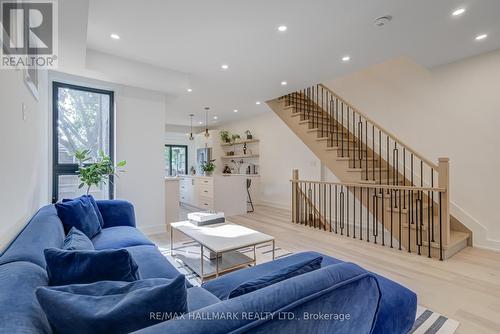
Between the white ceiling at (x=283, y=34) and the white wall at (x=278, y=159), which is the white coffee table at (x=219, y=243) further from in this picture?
the white wall at (x=278, y=159)

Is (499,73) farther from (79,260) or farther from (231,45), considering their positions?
(79,260)

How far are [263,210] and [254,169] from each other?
1.73 m

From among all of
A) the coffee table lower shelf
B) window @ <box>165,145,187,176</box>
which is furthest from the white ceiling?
window @ <box>165,145,187,176</box>

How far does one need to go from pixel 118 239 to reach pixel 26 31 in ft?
6.11

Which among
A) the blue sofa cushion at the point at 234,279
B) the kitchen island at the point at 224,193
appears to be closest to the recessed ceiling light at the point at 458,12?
the blue sofa cushion at the point at 234,279

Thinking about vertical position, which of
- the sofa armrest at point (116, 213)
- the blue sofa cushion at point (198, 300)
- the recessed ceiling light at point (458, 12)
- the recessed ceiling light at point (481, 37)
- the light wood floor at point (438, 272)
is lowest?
the light wood floor at point (438, 272)

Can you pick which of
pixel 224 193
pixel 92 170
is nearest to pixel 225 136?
pixel 224 193

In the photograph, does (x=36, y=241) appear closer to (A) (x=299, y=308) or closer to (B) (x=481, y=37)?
(A) (x=299, y=308)

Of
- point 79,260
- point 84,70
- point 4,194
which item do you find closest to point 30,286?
point 79,260

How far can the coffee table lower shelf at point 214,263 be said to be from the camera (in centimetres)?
251

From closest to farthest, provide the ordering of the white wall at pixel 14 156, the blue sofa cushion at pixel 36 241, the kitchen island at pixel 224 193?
the blue sofa cushion at pixel 36 241 → the white wall at pixel 14 156 → the kitchen island at pixel 224 193

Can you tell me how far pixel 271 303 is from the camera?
72 centimetres

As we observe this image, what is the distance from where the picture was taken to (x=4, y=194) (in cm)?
143

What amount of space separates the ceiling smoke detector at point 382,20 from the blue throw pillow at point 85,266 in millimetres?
3096
